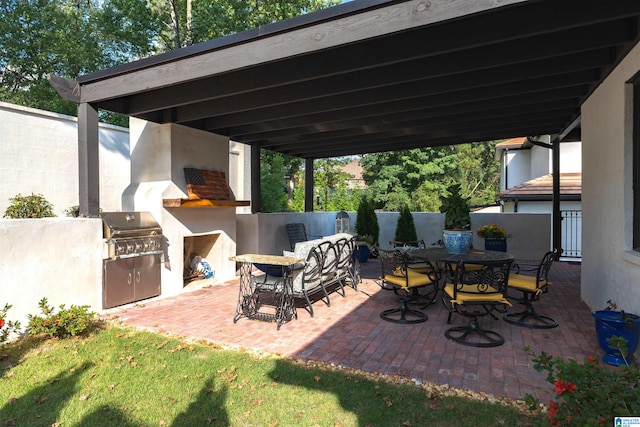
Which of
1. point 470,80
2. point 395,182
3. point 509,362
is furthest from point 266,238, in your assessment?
point 395,182

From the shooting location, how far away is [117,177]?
806 centimetres

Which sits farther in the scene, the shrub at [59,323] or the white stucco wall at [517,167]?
the white stucco wall at [517,167]

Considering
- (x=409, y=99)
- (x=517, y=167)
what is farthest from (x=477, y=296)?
(x=517, y=167)

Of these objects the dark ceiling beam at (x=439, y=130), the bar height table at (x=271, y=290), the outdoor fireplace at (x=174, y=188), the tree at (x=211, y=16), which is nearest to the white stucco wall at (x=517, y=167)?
the dark ceiling beam at (x=439, y=130)

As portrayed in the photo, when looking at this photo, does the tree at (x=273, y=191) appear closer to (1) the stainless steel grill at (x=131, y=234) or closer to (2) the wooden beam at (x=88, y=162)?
(1) the stainless steel grill at (x=131, y=234)

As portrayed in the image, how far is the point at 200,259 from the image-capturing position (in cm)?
686

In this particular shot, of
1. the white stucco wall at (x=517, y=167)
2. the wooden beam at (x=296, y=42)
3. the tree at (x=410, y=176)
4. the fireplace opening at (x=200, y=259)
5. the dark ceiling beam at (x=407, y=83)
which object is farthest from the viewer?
the tree at (x=410, y=176)

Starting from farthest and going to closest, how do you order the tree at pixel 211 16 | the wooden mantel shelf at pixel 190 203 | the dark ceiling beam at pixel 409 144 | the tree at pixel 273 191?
the tree at pixel 211 16
the tree at pixel 273 191
the dark ceiling beam at pixel 409 144
the wooden mantel shelf at pixel 190 203

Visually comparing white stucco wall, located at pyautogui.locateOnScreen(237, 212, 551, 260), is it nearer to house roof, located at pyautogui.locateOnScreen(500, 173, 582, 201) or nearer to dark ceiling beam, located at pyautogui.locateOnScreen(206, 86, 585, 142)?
house roof, located at pyautogui.locateOnScreen(500, 173, 582, 201)

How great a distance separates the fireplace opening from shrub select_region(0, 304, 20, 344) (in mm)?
2874

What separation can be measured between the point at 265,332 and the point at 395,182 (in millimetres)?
18055

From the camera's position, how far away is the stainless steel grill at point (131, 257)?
4.80 metres

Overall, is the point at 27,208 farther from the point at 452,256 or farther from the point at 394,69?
the point at 452,256

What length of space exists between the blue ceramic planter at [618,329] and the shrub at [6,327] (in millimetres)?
5437
